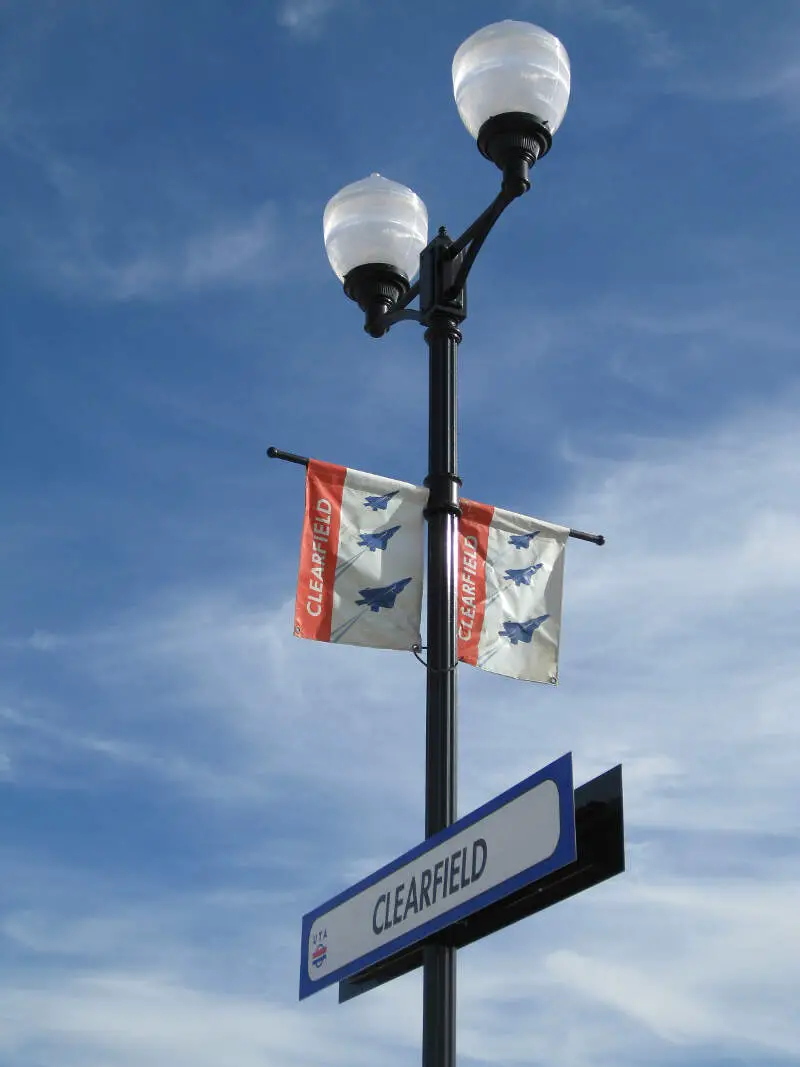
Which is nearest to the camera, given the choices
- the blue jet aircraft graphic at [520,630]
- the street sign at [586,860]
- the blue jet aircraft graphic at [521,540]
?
the street sign at [586,860]

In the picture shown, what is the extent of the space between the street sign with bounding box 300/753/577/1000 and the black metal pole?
24cm

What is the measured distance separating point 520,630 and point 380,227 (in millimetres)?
2266

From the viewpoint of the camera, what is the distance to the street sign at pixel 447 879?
4.76 m

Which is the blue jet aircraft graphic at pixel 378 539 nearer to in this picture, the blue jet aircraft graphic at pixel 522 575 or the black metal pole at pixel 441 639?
the black metal pole at pixel 441 639

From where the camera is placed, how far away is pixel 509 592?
7.27m

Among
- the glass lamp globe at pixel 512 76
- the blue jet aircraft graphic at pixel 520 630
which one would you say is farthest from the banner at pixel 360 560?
the glass lamp globe at pixel 512 76

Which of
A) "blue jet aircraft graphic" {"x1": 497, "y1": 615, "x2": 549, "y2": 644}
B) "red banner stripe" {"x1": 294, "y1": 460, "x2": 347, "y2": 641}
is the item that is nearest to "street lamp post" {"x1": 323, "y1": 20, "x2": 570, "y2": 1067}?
"red banner stripe" {"x1": 294, "y1": 460, "x2": 347, "y2": 641}

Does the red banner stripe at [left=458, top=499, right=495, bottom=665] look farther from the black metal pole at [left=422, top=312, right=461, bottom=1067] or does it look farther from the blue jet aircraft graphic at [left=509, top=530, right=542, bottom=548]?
the black metal pole at [left=422, top=312, right=461, bottom=1067]

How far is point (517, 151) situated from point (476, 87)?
399 millimetres

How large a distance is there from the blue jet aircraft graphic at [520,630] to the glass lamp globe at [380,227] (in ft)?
6.37

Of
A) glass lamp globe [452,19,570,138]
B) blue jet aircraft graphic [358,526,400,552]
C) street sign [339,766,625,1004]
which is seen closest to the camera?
street sign [339,766,625,1004]

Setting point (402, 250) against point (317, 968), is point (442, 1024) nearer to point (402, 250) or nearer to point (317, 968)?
point (317, 968)

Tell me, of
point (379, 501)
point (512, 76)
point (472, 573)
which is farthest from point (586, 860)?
point (512, 76)

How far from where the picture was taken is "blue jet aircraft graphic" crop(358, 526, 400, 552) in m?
6.92
